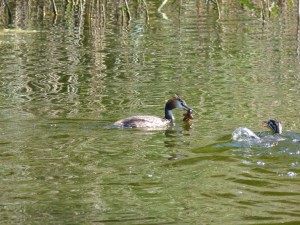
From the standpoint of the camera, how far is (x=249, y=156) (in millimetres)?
9883

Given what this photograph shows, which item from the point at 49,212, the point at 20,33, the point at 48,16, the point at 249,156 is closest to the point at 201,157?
the point at 249,156

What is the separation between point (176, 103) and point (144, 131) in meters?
1.14

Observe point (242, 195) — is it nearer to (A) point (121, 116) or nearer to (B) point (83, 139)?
(B) point (83, 139)

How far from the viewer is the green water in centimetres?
812

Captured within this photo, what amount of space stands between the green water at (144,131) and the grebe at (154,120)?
176 mm

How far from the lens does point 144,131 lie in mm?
11680

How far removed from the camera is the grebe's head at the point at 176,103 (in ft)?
41.5

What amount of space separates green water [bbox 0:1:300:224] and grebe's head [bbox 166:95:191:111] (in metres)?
0.28

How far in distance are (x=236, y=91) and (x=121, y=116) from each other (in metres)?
2.23

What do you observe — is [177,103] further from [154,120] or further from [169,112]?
[154,120]

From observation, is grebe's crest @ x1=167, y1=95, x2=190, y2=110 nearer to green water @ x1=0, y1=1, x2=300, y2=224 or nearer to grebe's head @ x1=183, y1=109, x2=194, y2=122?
grebe's head @ x1=183, y1=109, x2=194, y2=122

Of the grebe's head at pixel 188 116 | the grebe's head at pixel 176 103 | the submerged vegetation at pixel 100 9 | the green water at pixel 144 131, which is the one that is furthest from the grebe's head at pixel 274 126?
the submerged vegetation at pixel 100 9

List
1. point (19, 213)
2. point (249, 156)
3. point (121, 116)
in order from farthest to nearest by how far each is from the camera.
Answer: point (121, 116) → point (249, 156) → point (19, 213)

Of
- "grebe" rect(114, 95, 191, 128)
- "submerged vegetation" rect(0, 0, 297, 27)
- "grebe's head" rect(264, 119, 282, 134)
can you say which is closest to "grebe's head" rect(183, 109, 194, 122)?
"grebe" rect(114, 95, 191, 128)
